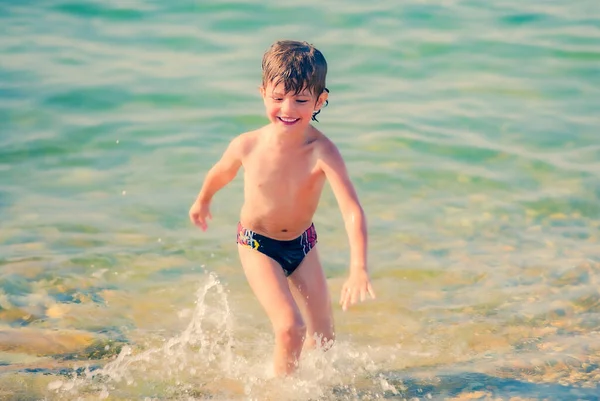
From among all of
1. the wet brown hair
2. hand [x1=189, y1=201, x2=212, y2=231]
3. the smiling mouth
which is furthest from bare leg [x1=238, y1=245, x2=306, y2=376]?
the wet brown hair

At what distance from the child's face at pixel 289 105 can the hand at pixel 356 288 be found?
2.59ft

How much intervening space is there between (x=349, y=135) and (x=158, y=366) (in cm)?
404

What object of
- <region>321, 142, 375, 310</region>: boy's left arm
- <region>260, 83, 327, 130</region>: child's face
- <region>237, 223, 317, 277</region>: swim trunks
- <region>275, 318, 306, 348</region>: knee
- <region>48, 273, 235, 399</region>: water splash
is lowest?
<region>48, 273, 235, 399</region>: water splash

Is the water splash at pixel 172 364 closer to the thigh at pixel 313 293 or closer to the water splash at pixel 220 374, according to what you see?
the water splash at pixel 220 374

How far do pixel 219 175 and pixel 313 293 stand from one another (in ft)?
2.46

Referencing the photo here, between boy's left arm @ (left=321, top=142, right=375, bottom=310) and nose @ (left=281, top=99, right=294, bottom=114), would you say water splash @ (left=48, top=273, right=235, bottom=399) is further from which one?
nose @ (left=281, top=99, right=294, bottom=114)

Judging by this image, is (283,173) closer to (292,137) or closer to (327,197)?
(292,137)

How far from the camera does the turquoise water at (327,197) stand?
15.5 ft

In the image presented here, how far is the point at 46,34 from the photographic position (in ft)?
36.1

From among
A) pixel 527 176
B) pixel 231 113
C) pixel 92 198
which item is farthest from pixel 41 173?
pixel 527 176

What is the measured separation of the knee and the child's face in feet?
2.99

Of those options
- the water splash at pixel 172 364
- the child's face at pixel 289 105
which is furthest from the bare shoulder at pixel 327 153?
the water splash at pixel 172 364

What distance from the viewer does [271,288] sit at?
4.41 meters

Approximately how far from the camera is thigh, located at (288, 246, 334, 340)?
15.3ft
